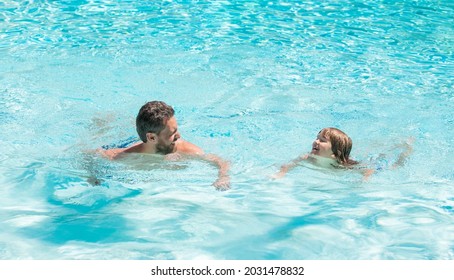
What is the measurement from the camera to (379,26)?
997 cm

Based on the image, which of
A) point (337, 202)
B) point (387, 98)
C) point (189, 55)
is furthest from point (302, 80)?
point (337, 202)

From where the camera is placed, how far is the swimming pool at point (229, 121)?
4871 millimetres

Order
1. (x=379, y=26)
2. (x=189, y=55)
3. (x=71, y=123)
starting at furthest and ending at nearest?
(x=379, y=26)
(x=189, y=55)
(x=71, y=123)

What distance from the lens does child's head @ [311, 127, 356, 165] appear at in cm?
594

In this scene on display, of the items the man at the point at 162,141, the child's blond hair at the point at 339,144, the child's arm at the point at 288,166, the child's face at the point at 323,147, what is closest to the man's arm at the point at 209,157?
the man at the point at 162,141

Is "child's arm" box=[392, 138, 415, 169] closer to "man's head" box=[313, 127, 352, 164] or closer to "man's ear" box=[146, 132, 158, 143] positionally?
"man's head" box=[313, 127, 352, 164]

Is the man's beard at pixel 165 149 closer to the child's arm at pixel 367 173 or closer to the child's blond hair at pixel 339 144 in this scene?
the child's blond hair at pixel 339 144

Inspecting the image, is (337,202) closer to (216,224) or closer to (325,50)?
(216,224)

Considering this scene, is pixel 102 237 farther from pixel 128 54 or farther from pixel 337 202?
pixel 128 54

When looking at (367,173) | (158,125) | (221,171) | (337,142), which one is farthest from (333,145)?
(158,125)

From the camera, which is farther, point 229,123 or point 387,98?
point 387,98

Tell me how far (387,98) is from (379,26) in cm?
266

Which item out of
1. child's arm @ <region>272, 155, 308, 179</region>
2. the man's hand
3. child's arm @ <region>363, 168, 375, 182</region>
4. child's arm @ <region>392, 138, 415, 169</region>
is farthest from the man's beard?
child's arm @ <region>392, 138, 415, 169</region>
